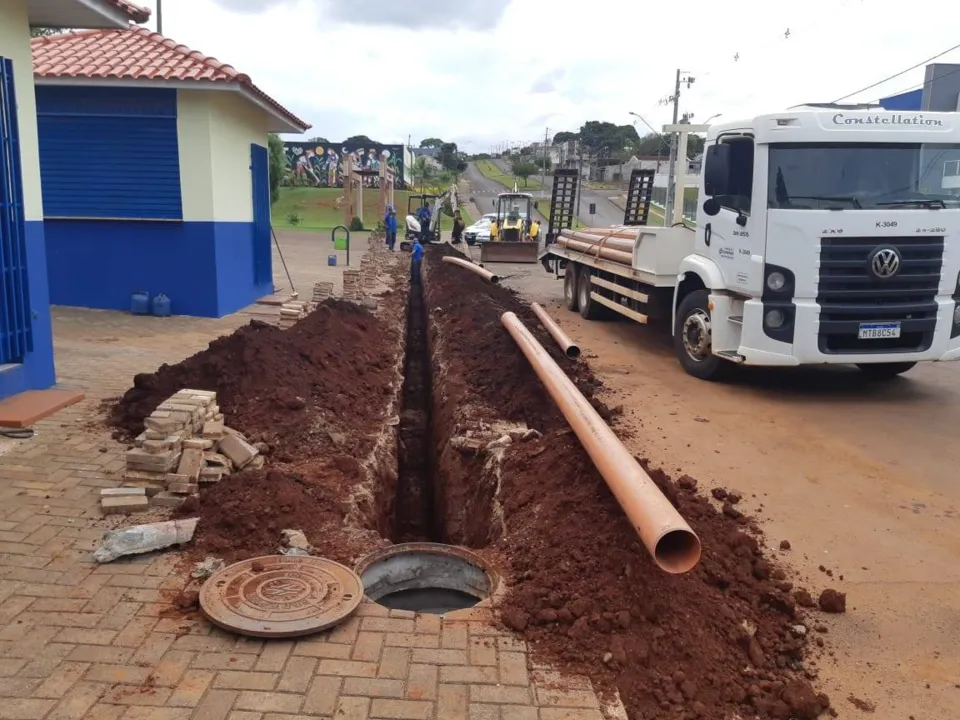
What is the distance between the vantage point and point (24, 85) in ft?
22.4

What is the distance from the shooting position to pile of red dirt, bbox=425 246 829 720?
3.16 m

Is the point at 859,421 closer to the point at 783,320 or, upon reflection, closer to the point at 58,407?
the point at 783,320

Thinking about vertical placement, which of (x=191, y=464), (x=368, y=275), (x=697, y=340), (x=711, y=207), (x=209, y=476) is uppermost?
(x=711, y=207)

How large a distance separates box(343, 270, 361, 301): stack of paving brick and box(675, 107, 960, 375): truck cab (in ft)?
25.9

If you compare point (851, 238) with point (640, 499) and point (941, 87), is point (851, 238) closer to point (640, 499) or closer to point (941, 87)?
point (640, 499)

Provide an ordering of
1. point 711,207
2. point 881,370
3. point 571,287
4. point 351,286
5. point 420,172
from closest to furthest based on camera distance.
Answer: point 711,207 < point 881,370 < point 351,286 < point 571,287 < point 420,172

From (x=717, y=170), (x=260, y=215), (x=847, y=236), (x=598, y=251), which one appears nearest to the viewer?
(x=847, y=236)

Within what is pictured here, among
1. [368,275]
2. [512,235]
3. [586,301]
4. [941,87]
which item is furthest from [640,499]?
[941,87]

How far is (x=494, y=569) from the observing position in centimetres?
420

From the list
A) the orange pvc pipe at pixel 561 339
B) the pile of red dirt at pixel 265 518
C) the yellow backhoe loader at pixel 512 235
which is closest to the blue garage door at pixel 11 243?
the pile of red dirt at pixel 265 518

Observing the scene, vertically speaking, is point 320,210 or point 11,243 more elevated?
point 320,210

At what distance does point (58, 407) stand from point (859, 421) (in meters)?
7.44

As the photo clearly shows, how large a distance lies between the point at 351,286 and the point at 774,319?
8728mm

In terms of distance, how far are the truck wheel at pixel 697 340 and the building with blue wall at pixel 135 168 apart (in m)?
A: 7.05
